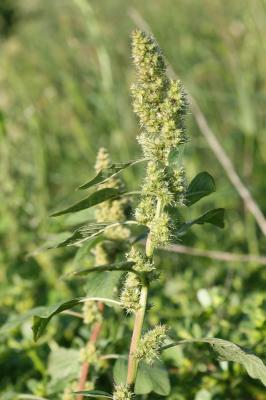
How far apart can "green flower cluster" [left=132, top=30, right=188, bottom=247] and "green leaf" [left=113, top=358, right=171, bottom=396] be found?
32 cm

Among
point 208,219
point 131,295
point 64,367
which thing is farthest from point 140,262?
point 64,367

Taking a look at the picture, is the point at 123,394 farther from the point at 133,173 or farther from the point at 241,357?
the point at 133,173

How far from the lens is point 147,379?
1256 mm

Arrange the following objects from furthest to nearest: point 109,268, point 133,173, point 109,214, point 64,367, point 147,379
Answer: point 133,173
point 64,367
point 109,214
point 147,379
point 109,268

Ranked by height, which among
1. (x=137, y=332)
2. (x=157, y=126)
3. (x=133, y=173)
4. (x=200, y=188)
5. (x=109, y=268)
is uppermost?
(x=133, y=173)

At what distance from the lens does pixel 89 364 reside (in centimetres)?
151

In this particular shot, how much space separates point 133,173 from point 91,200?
2.30 m

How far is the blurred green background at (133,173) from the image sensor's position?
1.71 meters

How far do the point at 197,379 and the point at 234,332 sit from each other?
0.57 feet

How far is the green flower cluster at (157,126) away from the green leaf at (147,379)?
32cm

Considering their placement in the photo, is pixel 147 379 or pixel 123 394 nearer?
pixel 123 394

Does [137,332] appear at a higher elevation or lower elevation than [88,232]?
lower

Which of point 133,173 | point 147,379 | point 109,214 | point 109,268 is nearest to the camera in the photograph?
point 109,268

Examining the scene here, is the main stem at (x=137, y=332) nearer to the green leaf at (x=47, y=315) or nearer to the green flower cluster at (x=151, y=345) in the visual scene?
the green flower cluster at (x=151, y=345)
